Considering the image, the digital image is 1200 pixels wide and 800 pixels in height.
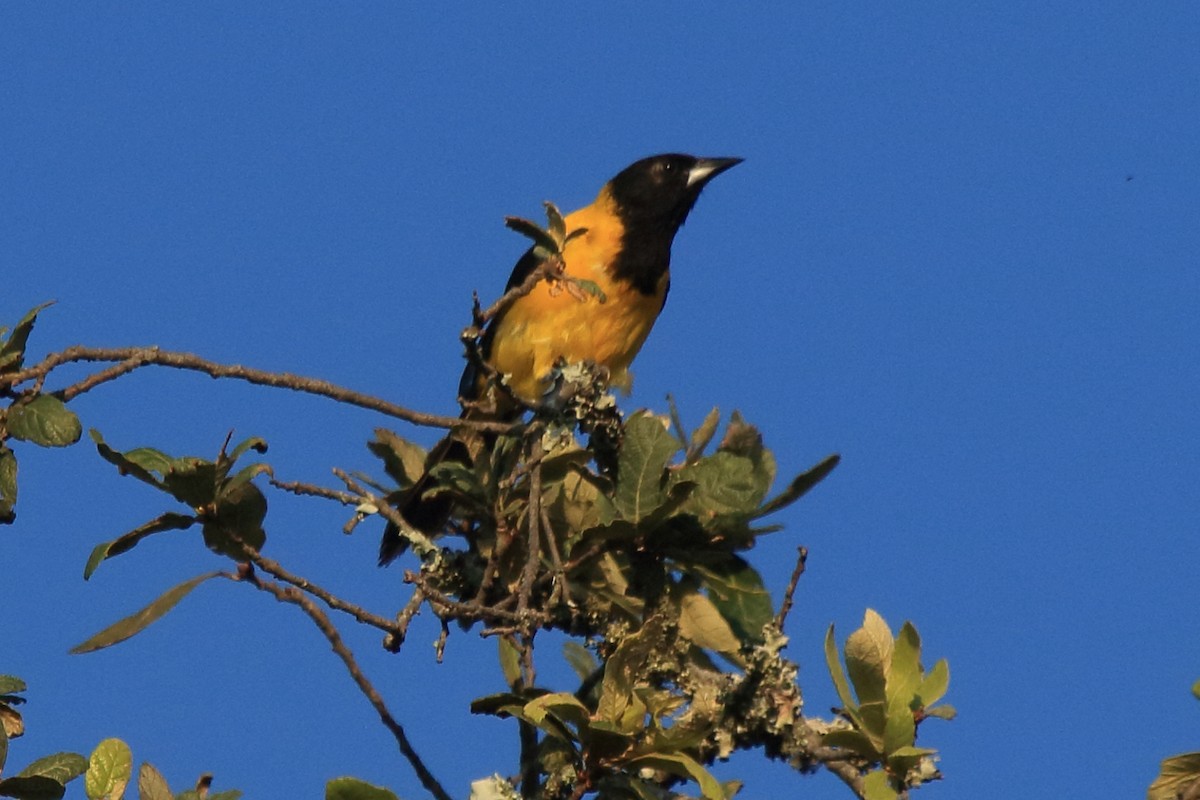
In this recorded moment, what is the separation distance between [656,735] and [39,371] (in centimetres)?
121

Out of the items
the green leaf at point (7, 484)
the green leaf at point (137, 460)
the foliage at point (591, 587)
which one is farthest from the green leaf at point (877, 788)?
the green leaf at point (7, 484)

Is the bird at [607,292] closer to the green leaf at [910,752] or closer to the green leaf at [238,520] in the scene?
the green leaf at [238,520]

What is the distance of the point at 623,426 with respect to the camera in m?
3.01

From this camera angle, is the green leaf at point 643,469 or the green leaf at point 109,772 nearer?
the green leaf at point 109,772

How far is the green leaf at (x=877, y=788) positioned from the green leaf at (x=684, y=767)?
0.64 feet

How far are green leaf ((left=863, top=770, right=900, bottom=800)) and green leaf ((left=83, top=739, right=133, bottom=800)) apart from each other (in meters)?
1.10

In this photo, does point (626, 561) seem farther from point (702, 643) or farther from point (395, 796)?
point (395, 796)

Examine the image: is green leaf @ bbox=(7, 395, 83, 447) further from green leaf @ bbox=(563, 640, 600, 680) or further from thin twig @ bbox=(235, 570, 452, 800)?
green leaf @ bbox=(563, 640, 600, 680)

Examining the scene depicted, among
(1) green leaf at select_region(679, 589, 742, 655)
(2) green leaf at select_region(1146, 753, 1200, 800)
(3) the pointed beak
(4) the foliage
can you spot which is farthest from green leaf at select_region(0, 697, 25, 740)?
(3) the pointed beak

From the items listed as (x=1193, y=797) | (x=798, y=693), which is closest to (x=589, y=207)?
(x=798, y=693)

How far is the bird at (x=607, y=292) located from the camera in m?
4.80

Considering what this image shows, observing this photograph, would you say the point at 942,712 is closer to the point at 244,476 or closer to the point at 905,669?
the point at 905,669

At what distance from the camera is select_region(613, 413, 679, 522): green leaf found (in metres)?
2.62

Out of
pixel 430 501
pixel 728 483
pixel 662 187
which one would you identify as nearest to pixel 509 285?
pixel 662 187
